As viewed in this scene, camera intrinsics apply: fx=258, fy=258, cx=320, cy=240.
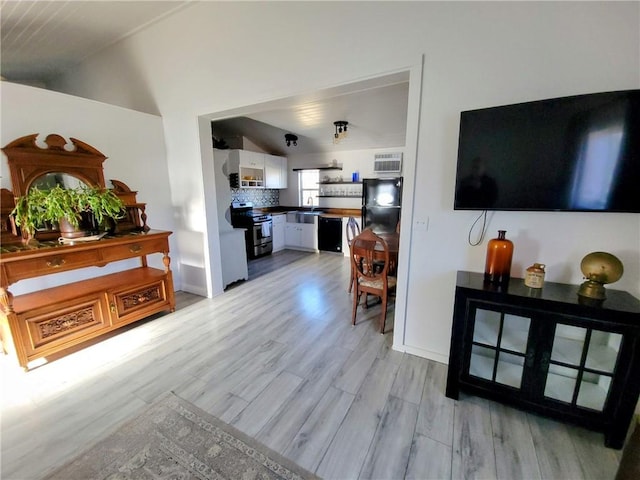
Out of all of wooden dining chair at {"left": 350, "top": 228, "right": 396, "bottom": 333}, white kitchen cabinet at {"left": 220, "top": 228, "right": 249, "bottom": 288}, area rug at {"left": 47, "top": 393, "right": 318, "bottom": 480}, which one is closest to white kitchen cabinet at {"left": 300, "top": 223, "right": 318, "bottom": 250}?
white kitchen cabinet at {"left": 220, "top": 228, "right": 249, "bottom": 288}

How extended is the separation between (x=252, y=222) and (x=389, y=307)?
325 cm

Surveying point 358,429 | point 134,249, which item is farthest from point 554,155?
point 134,249

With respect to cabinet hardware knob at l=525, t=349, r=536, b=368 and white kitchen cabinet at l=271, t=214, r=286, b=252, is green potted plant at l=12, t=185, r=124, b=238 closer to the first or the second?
cabinet hardware knob at l=525, t=349, r=536, b=368

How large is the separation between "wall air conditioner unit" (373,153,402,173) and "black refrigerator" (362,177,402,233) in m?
0.51

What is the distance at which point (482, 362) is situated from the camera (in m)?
1.65

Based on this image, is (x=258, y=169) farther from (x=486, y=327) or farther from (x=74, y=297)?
(x=486, y=327)

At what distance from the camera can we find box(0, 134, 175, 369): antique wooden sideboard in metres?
1.92

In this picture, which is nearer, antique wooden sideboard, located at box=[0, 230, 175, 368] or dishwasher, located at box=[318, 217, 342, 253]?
antique wooden sideboard, located at box=[0, 230, 175, 368]

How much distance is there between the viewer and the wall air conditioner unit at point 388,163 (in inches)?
207

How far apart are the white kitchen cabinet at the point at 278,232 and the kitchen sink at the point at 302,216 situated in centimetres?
16

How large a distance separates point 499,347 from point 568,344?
0.33 m

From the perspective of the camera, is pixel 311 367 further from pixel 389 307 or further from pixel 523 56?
pixel 523 56

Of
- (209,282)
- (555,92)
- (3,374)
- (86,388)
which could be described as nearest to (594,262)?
(555,92)

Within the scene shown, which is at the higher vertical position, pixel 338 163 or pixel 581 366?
pixel 338 163
